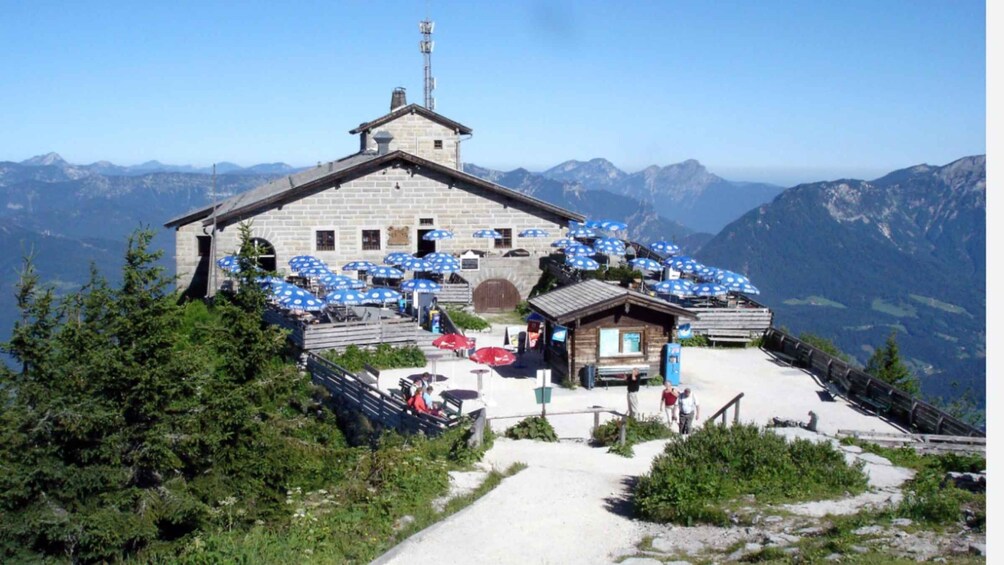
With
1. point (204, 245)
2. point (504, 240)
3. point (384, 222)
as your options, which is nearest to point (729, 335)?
point (504, 240)

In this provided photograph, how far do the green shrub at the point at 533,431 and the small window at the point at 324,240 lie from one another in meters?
22.4

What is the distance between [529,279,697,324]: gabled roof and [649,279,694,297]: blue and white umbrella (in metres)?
5.83

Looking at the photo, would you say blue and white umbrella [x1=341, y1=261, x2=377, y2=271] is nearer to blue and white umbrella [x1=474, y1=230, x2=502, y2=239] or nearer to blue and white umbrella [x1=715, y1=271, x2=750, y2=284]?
blue and white umbrella [x1=474, y1=230, x2=502, y2=239]

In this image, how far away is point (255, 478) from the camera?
51.0 feet

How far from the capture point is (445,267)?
3616 centimetres

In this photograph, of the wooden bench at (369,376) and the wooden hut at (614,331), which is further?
the wooden hut at (614,331)

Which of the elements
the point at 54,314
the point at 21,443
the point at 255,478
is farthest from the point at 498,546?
the point at 54,314

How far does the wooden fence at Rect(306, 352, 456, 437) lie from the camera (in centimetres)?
2078

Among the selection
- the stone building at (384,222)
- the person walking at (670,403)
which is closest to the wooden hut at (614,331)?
the person walking at (670,403)

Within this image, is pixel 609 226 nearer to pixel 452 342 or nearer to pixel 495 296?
pixel 495 296

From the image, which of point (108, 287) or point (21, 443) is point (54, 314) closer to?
point (108, 287)

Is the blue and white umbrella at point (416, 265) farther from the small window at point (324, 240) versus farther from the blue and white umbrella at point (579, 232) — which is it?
the blue and white umbrella at point (579, 232)

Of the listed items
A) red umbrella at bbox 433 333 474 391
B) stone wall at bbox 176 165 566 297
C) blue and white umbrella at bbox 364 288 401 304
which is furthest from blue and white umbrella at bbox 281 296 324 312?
stone wall at bbox 176 165 566 297

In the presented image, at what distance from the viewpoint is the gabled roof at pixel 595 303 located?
24.9 meters
